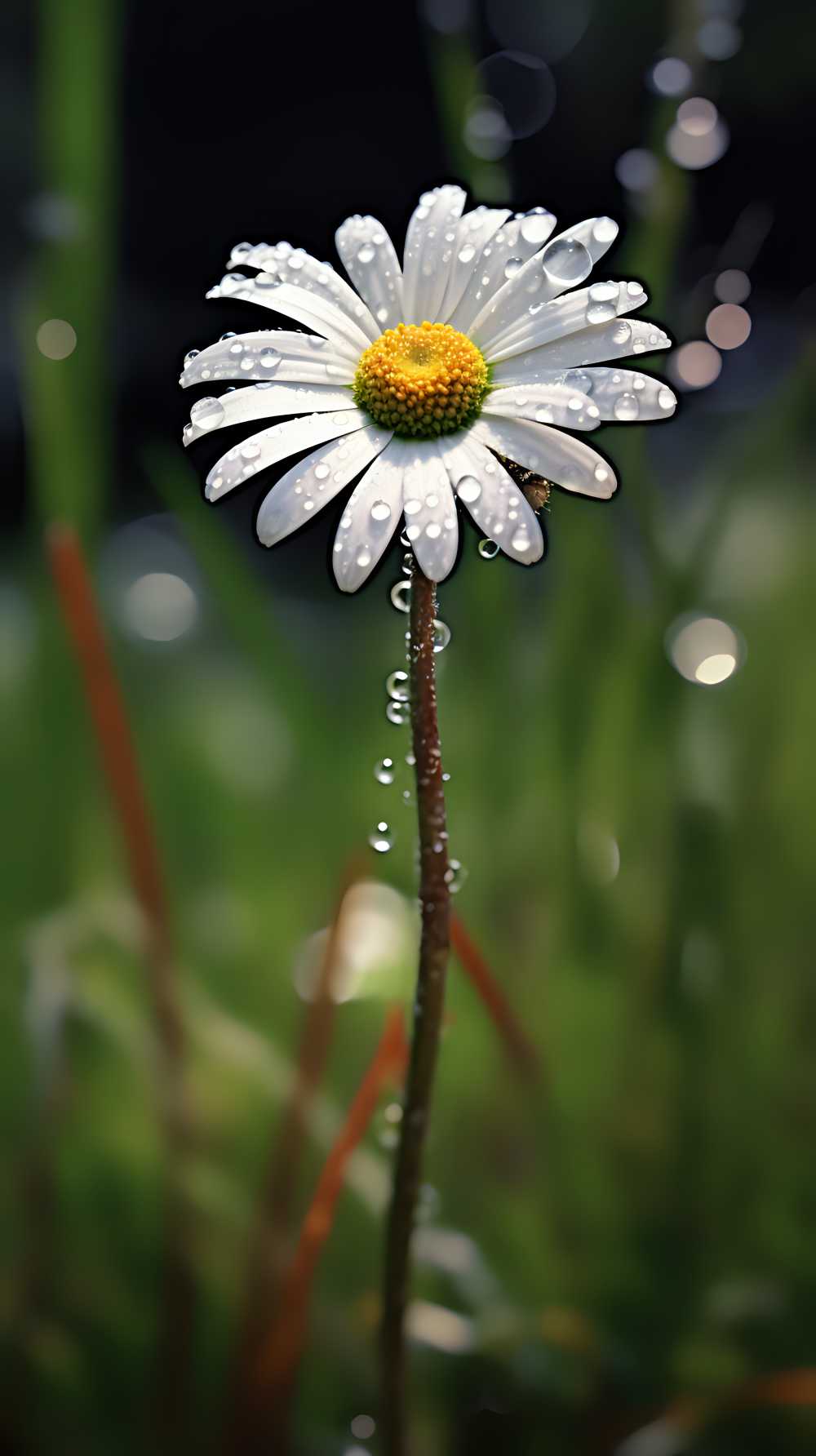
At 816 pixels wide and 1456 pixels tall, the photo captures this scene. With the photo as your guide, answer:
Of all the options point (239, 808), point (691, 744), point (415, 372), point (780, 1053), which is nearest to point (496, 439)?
point (415, 372)

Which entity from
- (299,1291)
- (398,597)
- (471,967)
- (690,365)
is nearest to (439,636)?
(398,597)

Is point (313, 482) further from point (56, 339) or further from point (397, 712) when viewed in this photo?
point (56, 339)

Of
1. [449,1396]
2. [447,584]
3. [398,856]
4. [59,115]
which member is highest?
[59,115]

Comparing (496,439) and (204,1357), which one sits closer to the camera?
(496,439)

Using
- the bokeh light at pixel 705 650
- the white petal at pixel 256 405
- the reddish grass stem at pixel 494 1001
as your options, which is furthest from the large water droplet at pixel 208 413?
the bokeh light at pixel 705 650

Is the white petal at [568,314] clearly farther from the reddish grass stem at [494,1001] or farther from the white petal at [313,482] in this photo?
the reddish grass stem at [494,1001]

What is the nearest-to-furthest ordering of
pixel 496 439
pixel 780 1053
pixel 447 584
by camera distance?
pixel 496 439 → pixel 780 1053 → pixel 447 584

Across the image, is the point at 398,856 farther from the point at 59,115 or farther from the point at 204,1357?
the point at 59,115

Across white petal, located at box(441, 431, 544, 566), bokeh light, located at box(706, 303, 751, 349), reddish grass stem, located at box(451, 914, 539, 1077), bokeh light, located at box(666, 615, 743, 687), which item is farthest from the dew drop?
bokeh light, located at box(706, 303, 751, 349)
